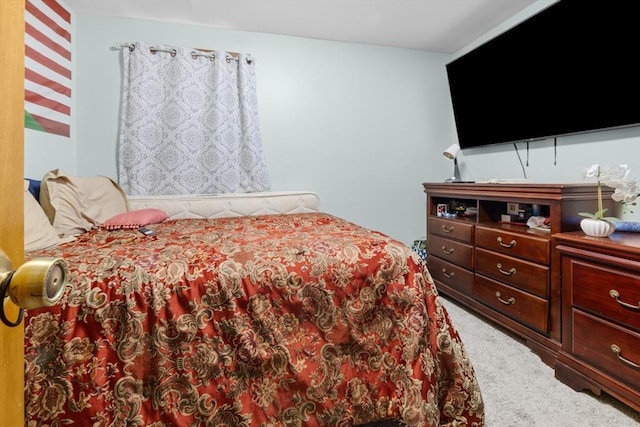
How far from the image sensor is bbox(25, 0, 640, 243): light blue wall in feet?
9.12

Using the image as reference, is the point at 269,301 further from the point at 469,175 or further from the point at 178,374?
the point at 469,175

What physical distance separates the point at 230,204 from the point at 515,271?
2.15 metres

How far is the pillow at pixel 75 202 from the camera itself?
1809 mm

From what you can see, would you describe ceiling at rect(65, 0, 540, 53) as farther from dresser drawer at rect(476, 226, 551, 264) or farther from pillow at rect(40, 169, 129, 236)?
dresser drawer at rect(476, 226, 551, 264)

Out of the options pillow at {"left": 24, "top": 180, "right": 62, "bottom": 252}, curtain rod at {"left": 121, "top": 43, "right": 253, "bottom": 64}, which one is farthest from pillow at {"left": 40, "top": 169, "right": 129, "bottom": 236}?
curtain rod at {"left": 121, "top": 43, "right": 253, "bottom": 64}

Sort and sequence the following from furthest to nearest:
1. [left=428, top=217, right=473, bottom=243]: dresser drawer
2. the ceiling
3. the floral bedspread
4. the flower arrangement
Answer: the ceiling, [left=428, top=217, right=473, bottom=243]: dresser drawer, the flower arrangement, the floral bedspread

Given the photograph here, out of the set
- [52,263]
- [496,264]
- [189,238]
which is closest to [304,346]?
[189,238]

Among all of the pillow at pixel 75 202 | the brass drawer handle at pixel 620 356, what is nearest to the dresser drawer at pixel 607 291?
the brass drawer handle at pixel 620 356

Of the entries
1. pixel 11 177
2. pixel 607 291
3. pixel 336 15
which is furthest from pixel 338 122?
pixel 11 177

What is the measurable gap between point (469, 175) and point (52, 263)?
3.67 meters

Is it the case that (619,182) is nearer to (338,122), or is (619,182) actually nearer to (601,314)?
(601,314)

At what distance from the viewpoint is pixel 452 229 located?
8.75 feet

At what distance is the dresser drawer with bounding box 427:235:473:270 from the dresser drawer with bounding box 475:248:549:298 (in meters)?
0.10

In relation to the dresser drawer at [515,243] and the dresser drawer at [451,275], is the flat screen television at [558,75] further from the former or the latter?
the dresser drawer at [451,275]
